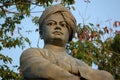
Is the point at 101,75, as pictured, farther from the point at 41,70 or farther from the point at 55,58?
the point at 41,70

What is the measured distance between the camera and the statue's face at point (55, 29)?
461 cm

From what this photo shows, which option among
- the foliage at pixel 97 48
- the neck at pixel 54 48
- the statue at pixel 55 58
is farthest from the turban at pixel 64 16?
the foliage at pixel 97 48

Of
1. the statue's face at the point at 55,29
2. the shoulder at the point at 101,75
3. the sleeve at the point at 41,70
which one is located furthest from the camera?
the statue's face at the point at 55,29

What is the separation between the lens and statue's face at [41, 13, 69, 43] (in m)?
4.61

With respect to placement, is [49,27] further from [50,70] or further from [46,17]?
[50,70]

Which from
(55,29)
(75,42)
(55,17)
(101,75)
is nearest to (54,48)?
(55,29)

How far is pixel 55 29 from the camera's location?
4.61 metres

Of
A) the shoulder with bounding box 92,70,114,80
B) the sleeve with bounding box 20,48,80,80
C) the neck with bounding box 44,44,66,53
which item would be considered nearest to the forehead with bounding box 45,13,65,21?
the neck with bounding box 44,44,66,53

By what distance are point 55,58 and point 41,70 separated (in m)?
0.40

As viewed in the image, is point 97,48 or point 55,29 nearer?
point 55,29

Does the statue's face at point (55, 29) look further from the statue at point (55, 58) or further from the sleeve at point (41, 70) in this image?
the sleeve at point (41, 70)

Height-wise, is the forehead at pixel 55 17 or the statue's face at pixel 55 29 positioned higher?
the forehead at pixel 55 17

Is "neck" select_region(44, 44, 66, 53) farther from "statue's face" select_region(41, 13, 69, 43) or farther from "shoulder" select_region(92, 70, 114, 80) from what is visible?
"shoulder" select_region(92, 70, 114, 80)

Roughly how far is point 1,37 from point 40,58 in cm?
717
